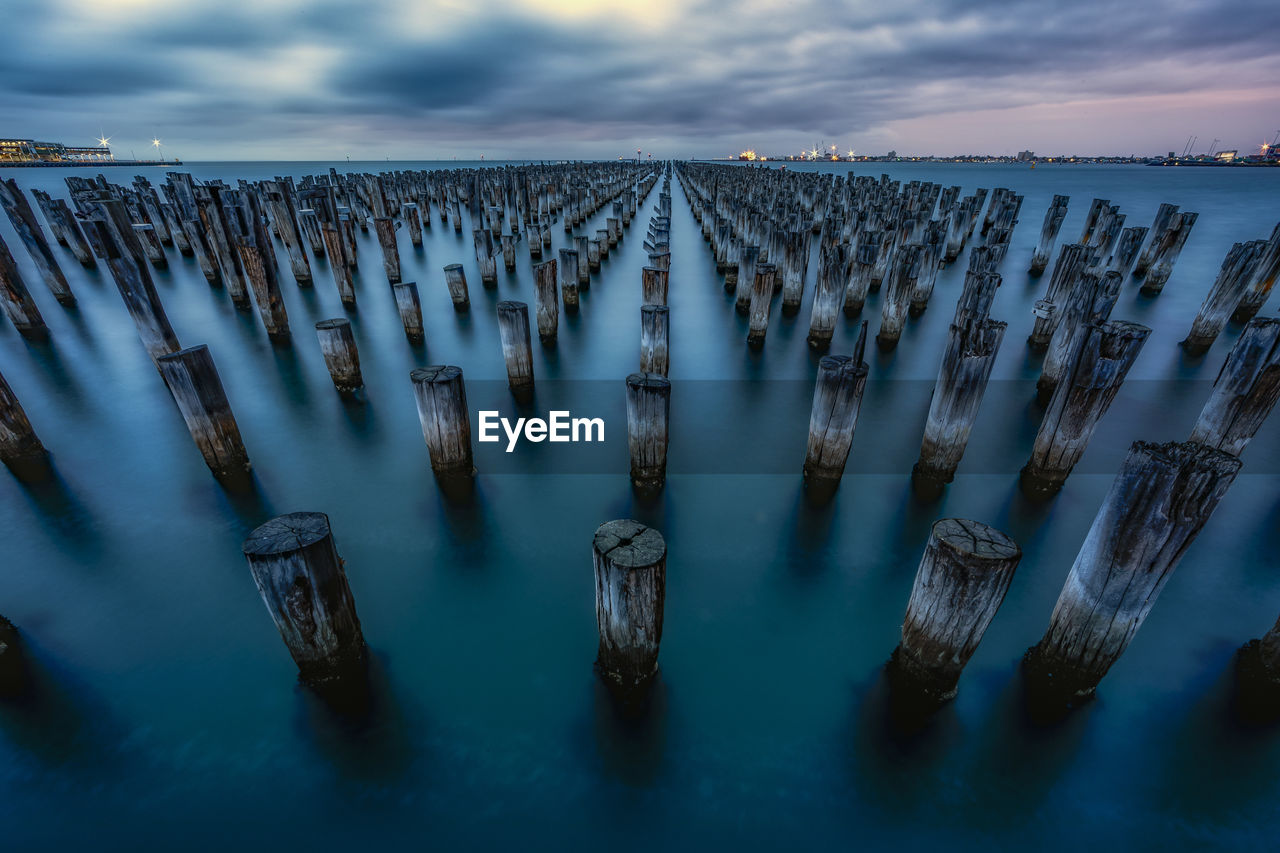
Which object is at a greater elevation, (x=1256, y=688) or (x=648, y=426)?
(x=648, y=426)

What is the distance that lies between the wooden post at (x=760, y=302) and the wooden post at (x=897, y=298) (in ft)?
5.98

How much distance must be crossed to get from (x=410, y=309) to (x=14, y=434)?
4.93 metres

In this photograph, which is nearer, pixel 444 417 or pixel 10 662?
pixel 10 662

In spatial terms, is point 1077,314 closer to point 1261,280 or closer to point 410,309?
point 1261,280

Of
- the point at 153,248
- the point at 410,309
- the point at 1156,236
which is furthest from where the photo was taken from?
the point at 153,248

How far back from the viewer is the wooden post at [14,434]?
17.5ft

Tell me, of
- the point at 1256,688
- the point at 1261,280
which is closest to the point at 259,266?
the point at 1256,688

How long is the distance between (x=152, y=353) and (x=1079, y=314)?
36.3 ft

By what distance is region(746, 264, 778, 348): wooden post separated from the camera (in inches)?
322

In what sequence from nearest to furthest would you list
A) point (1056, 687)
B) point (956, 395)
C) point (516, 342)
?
1. point (1056, 687)
2. point (956, 395)
3. point (516, 342)

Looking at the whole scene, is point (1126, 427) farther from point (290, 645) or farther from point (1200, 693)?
point (290, 645)

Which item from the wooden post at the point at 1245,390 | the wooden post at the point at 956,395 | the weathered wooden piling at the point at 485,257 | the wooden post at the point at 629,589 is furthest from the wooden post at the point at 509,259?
the wooden post at the point at 1245,390

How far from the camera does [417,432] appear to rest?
21.6ft

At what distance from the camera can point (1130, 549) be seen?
2.72 meters
